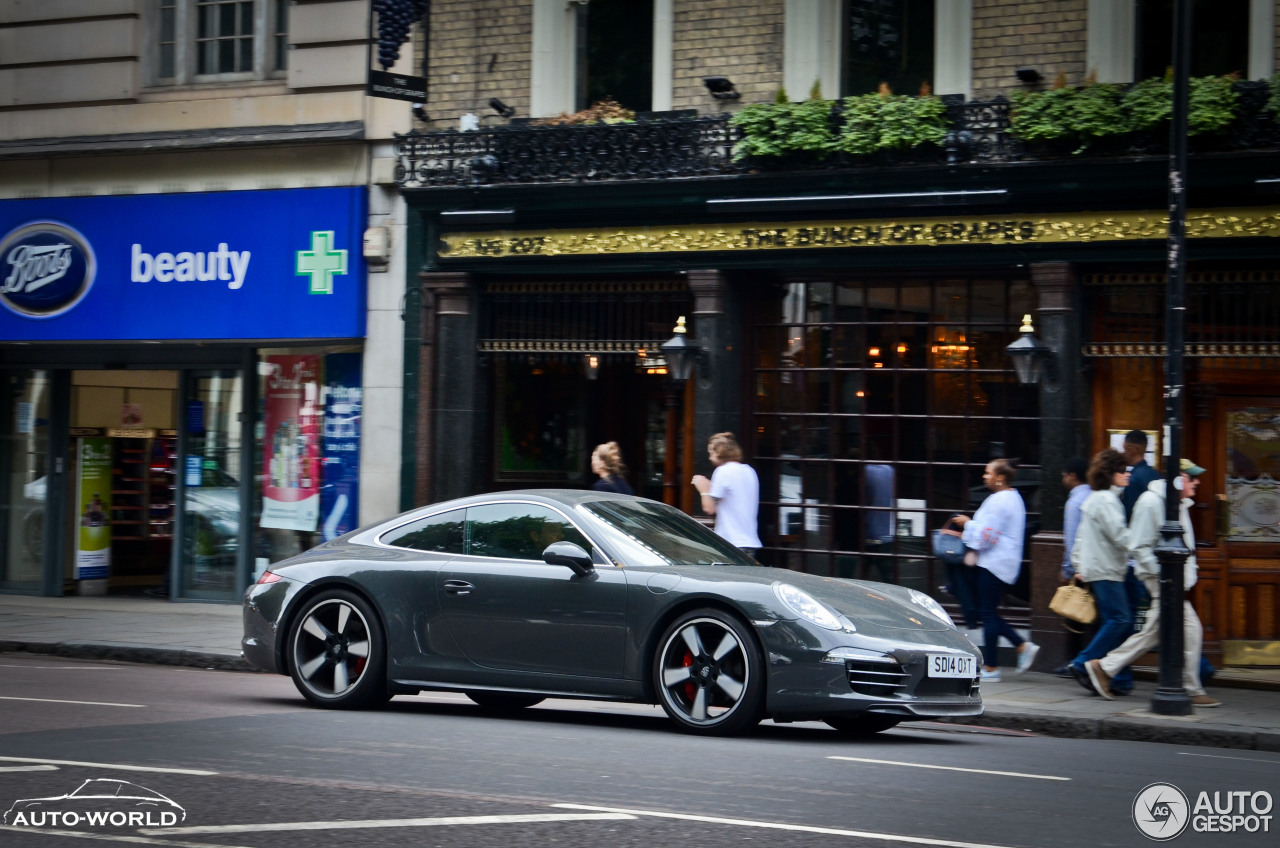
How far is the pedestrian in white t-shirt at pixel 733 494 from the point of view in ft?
47.1

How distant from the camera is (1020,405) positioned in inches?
591

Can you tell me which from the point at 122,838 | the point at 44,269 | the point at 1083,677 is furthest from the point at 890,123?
the point at 122,838

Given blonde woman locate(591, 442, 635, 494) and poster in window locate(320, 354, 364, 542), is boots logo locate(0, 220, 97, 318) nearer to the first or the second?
poster in window locate(320, 354, 364, 542)

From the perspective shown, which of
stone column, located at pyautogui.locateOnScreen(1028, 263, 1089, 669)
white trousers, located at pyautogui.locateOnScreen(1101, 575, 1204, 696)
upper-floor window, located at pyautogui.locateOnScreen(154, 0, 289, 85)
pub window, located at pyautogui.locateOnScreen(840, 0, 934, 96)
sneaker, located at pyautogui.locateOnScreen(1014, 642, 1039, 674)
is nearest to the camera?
white trousers, located at pyautogui.locateOnScreen(1101, 575, 1204, 696)

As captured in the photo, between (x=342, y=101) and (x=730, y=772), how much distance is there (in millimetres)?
12466

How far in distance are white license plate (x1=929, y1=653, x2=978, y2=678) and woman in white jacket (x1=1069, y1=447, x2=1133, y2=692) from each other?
3497 millimetres

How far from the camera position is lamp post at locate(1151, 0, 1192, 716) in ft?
37.0

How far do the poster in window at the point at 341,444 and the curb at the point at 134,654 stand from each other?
→ 3949mm

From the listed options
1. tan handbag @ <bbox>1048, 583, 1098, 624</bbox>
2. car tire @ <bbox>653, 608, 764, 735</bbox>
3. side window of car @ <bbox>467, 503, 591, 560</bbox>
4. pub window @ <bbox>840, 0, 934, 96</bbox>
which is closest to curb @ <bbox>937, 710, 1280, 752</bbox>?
tan handbag @ <bbox>1048, 583, 1098, 624</bbox>

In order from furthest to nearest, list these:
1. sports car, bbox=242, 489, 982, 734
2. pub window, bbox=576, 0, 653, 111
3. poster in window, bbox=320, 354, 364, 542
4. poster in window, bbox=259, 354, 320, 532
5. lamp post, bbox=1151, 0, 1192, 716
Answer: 1. poster in window, bbox=259, 354, 320, 532
2. poster in window, bbox=320, 354, 364, 542
3. pub window, bbox=576, 0, 653, 111
4. lamp post, bbox=1151, 0, 1192, 716
5. sports car, bbox=242, 489, 982, 734

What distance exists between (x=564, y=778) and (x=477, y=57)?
12022mm

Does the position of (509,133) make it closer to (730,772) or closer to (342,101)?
(342,101)

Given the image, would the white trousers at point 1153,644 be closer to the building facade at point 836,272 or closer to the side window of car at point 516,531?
the building facade at point 836,272

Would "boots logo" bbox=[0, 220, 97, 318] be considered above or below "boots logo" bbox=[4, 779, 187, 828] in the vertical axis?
above
